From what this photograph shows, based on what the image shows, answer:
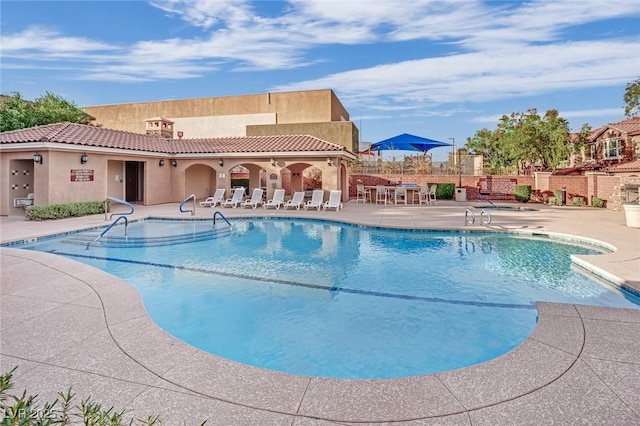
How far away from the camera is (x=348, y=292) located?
6.94 metres

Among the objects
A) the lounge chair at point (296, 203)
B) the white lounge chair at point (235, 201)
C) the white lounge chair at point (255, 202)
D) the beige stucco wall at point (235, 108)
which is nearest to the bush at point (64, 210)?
the white lounge chair at point (235, 201)

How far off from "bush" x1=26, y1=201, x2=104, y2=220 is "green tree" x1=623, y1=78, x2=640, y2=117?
36.0m

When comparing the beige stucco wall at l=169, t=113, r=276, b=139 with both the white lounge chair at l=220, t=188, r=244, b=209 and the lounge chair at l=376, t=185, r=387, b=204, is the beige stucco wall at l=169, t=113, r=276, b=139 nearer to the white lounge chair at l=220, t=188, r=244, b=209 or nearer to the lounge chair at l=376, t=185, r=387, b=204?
the lounge chair at l=376, t=185, r=387, b=204

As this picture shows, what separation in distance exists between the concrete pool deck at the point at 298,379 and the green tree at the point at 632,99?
31763 millimetres

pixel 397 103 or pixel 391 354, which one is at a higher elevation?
pixel 397 103

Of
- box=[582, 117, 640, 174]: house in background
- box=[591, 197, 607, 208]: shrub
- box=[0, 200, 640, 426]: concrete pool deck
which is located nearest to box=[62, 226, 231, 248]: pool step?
box=[0, 200, 640, 426]: concrete pool deck

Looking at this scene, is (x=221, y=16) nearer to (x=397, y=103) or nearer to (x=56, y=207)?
(x=56, y=207)

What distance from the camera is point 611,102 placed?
29.1 metres

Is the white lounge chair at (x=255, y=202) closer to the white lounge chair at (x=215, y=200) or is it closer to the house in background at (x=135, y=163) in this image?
the house in background at (x=135, y=163)

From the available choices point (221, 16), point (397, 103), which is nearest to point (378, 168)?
point (397, 103)

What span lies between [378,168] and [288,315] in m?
21.9

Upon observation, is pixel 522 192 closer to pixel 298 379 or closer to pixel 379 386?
pixel 379 386

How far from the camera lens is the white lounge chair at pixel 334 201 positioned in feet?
57.3

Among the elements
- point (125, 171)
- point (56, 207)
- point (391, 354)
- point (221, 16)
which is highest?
Answer: point (221, 16)
